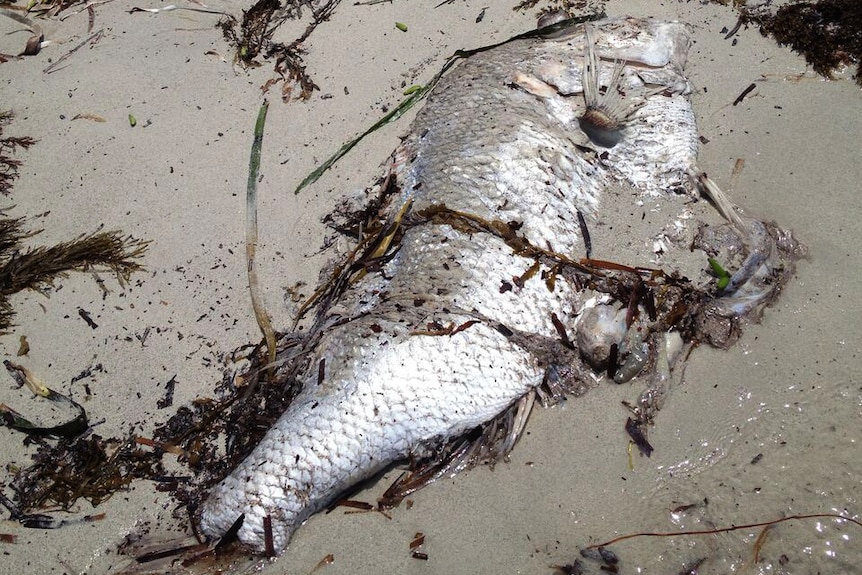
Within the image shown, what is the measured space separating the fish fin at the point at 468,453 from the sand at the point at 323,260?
2.8 inches

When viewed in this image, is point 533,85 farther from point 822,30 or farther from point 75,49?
point 75,49

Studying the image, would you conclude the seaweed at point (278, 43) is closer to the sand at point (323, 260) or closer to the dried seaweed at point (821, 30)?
the sand at point (323, 260)

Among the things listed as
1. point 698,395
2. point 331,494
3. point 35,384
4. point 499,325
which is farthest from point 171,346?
point 698,395

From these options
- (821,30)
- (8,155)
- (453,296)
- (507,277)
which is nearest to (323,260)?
(453,296)

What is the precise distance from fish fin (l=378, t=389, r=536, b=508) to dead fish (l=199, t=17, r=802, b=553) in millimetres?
11

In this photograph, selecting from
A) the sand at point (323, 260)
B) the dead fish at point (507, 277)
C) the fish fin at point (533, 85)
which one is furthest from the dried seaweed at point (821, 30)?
the fish fin at point (533, 85)

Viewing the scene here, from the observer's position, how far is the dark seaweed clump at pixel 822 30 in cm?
431

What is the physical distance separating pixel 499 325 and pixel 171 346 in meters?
1.81

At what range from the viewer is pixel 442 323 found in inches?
119

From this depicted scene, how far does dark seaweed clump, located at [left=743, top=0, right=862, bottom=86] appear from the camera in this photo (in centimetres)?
431

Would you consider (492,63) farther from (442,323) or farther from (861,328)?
(861,328)

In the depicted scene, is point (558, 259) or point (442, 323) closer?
point (442, 323)

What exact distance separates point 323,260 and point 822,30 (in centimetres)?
374

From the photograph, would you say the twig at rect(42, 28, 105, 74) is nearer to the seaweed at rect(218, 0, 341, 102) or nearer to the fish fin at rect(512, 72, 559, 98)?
the seaweed at rect(218, 0, 341, 102)
